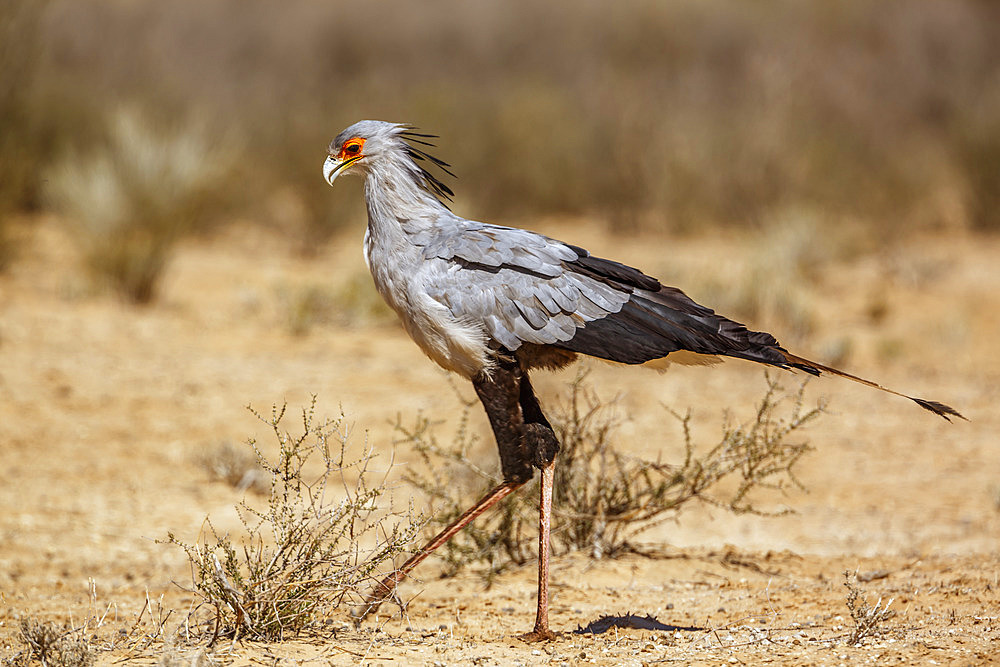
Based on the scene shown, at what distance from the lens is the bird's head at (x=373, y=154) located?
13.6ft

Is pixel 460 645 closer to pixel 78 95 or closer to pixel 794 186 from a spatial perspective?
pixel 794 186

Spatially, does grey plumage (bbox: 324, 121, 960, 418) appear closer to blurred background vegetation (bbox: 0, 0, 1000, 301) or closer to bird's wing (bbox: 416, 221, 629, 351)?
bird's wing (bbox: 416, 221, 629, 351)

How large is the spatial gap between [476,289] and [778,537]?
9.69 ft

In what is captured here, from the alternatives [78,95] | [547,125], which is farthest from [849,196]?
[78,95]

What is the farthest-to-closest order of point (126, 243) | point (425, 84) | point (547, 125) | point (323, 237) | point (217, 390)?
point (425, 84) < point (547, 125) < point (323, 237) < point (126, 243) < point (217, 390)

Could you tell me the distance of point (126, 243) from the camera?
9.73 metres

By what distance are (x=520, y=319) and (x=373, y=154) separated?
981 mm

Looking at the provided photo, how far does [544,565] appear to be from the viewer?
153 inches

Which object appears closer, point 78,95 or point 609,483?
point 609,483

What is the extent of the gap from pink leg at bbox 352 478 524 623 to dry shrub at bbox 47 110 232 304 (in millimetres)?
6500

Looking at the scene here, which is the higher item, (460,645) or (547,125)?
(547,125)

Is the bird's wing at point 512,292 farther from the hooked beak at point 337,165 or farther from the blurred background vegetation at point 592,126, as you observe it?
the blurred background vegetation at point 592,126

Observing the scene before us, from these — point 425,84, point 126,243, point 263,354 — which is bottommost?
point 263,354

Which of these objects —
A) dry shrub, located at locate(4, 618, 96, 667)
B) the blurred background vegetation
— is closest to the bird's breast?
dry shrub, located at locate(4, 618, 96, 667)
